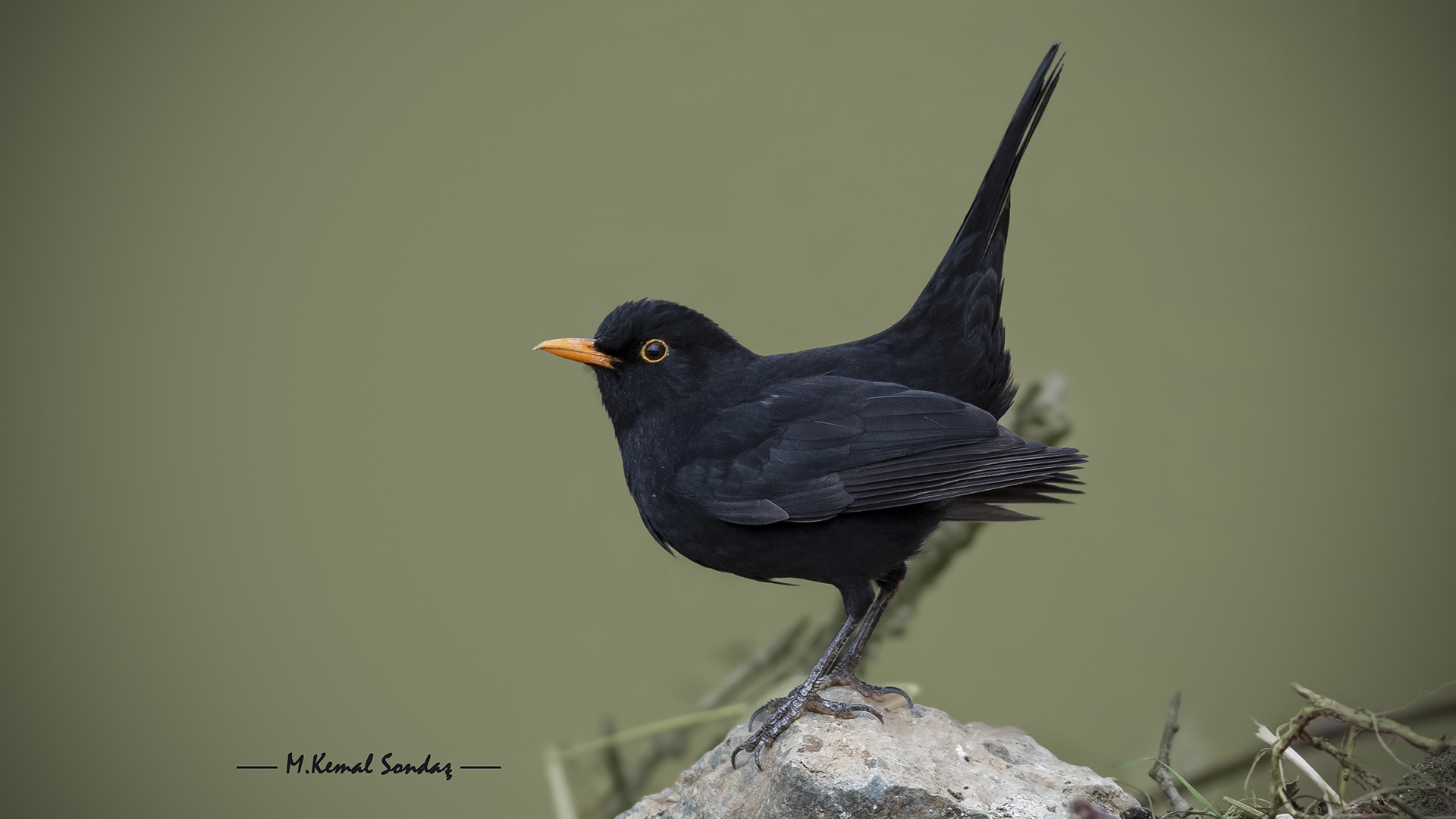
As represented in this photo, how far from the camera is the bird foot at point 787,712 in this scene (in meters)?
2.88

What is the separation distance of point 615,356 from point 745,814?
137 centimetres

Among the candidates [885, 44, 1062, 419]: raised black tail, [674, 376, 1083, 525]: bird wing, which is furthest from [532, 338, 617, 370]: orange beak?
[885, 44, 1062, 419]: raised black tail

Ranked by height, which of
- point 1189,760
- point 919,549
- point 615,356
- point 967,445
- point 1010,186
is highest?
point 1010,186

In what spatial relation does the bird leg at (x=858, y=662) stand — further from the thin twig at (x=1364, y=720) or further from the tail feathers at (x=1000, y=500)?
the thin twig at (x=1364, y=720)

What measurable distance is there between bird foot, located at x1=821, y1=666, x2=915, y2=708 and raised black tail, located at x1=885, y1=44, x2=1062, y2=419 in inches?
36.9

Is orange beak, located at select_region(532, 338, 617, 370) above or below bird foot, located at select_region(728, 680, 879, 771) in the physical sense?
above

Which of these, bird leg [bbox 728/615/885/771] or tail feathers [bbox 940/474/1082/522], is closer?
bird leg [bbox 728/615/885/771]

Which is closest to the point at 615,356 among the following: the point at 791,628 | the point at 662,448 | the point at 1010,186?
the point at 662,448

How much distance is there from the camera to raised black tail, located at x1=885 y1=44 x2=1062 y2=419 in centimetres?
310

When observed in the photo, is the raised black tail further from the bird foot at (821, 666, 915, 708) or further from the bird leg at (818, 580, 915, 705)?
the bird foot at (821, 666, 915, 708)

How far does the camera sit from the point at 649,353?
123 inches

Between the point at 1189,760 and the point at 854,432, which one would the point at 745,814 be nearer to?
the point at 854,432

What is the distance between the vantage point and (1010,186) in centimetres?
314

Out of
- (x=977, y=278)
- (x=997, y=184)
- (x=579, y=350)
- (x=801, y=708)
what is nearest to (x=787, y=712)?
(x=801, y=708)
